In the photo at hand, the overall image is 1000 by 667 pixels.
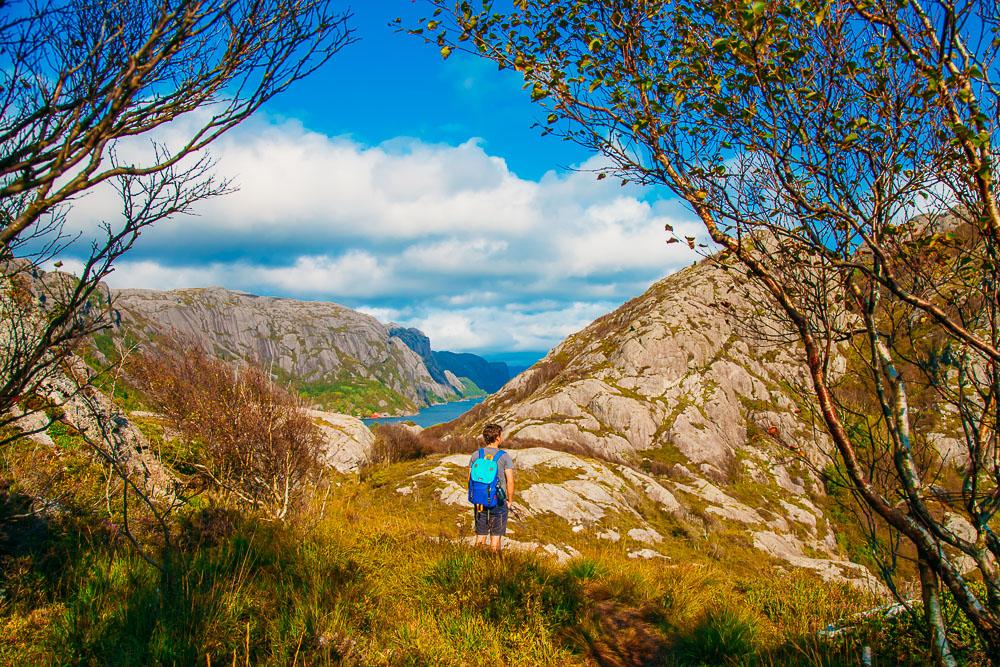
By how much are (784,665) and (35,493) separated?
32.5 ft

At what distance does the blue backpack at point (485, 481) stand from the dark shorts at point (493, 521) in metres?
0.14

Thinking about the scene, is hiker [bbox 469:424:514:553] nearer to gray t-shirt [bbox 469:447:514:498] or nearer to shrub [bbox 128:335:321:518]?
gray t-shirt [bbox 469:447:514:498]

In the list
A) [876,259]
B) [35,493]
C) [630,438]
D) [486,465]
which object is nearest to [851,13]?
[876,259]

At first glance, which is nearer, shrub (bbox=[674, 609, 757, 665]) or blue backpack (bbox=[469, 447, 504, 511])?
shrub (bbox=[674, 609, 757, 665])

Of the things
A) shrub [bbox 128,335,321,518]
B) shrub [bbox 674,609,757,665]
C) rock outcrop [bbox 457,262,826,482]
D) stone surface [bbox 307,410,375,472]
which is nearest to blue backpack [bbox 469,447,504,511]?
shrub [bbox 128,335,321,518]

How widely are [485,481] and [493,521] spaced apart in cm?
78

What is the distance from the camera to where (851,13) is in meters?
4.11

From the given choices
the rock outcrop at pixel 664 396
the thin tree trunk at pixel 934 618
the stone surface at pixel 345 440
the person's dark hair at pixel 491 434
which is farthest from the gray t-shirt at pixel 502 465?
the rock outcrop at pixel 664 396

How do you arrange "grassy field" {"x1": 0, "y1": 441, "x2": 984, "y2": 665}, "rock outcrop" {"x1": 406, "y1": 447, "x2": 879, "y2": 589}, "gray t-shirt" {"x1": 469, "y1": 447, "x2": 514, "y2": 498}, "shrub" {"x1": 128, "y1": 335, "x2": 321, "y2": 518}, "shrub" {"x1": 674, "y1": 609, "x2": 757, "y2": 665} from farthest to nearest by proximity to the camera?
1. "rock outcrop" {"x1": 406, "y1": 447, "x2": 879, "y2": 589}
2. "shrub" {"x1": 128, "y1": 335, "x2": 321, "y2": 518}
3. "gray t-shirt" {"x1": 469, "y1": 447, "x2": 514, "y2": 498}
4. "shrub" {"x1": 674, "y1": 609, "x2": 757, "y2": 665}
5. "grassy field" {"x1": 0, "y1": 441, "x2": 984, "y2": 665}

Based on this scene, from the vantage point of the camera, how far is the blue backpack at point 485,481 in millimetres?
9266

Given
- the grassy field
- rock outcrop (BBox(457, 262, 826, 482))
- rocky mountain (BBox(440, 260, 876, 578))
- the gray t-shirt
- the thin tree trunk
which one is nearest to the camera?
the thin tree trunk

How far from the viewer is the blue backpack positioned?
927cm

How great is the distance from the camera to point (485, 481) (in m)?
9.38

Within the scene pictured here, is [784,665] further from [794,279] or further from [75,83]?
[75,83]
